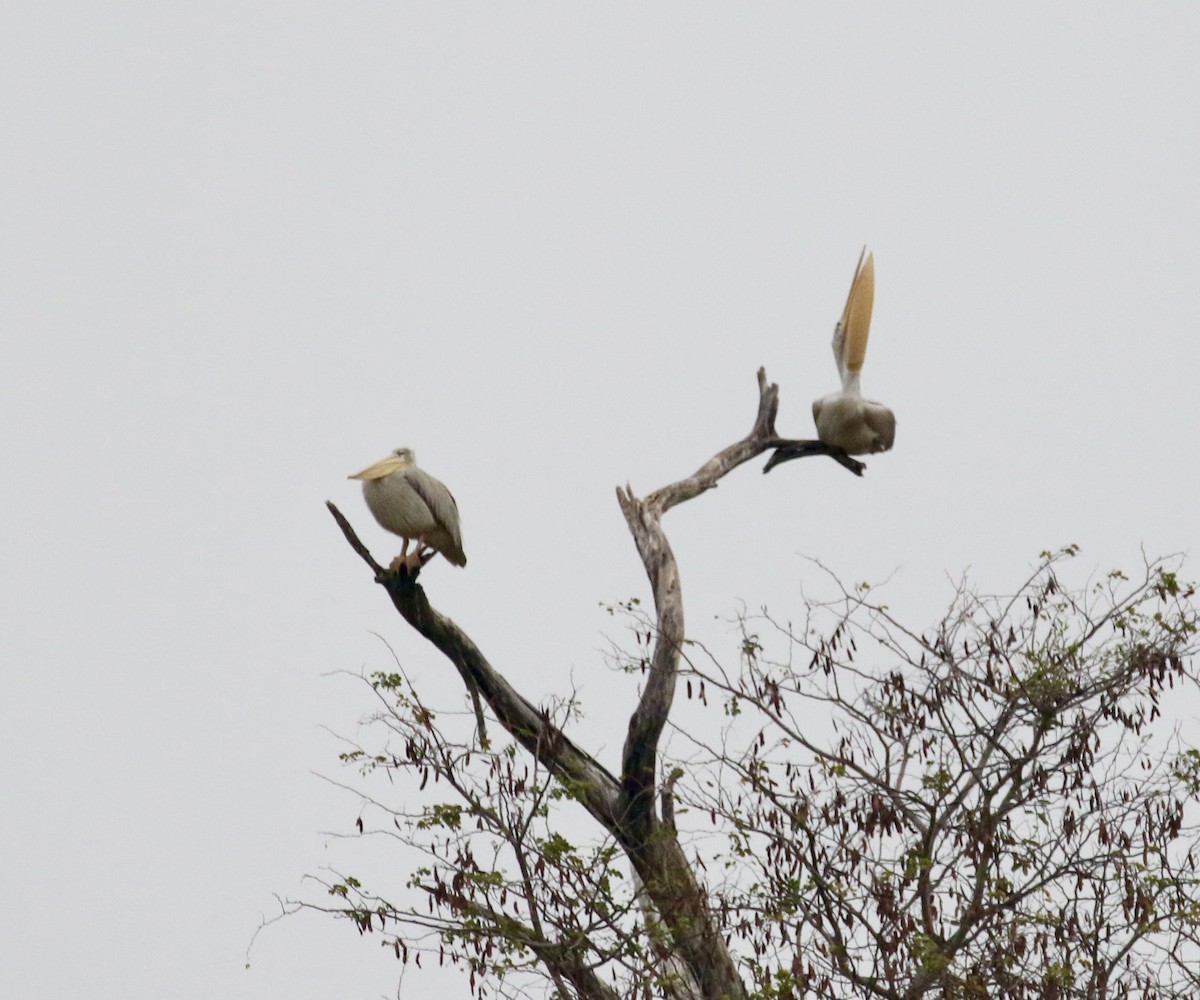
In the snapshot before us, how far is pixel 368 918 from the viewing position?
279 inches

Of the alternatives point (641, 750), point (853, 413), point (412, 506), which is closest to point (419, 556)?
point (412, 506)

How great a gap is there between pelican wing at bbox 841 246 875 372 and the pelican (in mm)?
2982

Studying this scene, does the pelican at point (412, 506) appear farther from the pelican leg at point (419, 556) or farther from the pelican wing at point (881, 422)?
the pelican wing at point (881, 422)

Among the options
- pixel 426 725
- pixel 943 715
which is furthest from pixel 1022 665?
pixel 426 725

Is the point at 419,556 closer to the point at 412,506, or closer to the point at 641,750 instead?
the point at 412,506

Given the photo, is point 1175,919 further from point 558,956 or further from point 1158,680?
point 558,956

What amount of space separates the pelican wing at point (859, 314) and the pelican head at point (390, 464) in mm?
2903

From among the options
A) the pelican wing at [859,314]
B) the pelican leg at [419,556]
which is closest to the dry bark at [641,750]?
the pelican leg at [419,556]

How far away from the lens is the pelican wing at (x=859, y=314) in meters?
10.2

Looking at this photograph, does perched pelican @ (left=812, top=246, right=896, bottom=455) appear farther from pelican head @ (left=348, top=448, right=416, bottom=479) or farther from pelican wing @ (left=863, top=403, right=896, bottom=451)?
pelican head @ (left=348, top=448, right=416, bottom=479)

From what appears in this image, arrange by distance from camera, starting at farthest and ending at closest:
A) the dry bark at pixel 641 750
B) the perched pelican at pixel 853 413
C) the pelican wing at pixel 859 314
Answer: the pelican wing at pixel 859 314, the perched pelican at pixel 853 413, the dry bark at pixel 641 750

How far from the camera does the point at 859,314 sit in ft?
34.0

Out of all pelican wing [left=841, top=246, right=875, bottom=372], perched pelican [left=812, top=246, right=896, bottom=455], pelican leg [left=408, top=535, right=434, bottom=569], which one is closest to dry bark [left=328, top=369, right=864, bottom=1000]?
pelican leg [left=408, top=535, right=434, bottom=569]

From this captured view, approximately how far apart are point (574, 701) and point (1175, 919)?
2.67 metres
